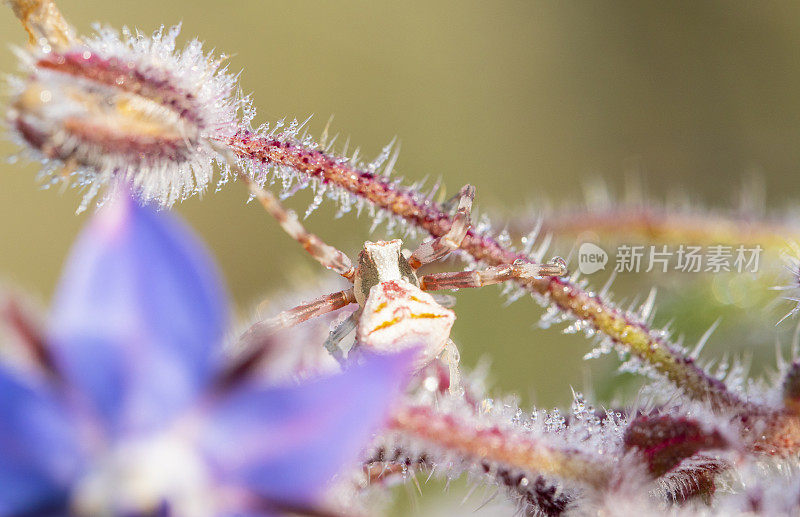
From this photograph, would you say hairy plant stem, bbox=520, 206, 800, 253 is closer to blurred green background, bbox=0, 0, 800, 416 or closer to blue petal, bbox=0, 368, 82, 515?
blue petal, bbox=0, 368, 82, 515

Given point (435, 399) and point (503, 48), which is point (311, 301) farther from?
point (503, 48)

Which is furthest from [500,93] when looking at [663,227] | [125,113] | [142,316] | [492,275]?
[142,316]

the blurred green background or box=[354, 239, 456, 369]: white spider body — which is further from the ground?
the blurred green background

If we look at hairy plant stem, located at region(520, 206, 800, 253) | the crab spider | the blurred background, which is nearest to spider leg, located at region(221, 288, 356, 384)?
the crab spider

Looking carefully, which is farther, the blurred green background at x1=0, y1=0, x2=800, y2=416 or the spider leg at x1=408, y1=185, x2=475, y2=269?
the blurred green background at x1=0, y1=0, x2=800, y2=416

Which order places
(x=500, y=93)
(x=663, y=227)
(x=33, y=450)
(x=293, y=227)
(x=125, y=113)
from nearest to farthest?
(x=33, y=450), (x=125, y=113), (x=293, y=227), (x=663, y=227), (x=500, y=93)

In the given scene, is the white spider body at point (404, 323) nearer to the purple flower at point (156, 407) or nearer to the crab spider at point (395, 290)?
the crab spider at point (395, 290)

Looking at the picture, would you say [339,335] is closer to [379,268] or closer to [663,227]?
[379,268]

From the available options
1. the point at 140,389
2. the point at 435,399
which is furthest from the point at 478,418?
the point at 140,389
